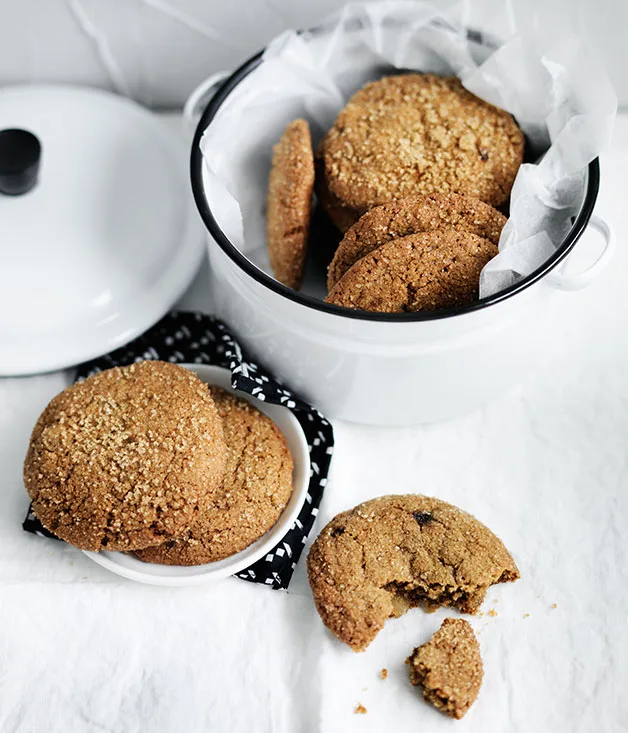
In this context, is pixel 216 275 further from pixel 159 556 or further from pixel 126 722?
pixel 126 722

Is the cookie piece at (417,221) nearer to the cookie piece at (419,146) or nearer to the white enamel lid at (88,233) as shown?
the cookie piece at (419,146)

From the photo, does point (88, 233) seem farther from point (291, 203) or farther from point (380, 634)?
point (380, 634)

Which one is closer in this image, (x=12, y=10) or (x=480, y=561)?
(x=480, y=561)

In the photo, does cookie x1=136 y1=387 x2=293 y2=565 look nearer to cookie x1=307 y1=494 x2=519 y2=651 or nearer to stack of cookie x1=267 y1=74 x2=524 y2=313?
cookie x1=307 y1=494 x2=519 y2=651

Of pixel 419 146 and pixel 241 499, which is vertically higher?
pixel 419 146

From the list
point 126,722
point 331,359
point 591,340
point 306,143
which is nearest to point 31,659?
point 126,722

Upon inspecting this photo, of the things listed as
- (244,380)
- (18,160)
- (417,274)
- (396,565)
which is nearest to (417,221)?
(417,274)
